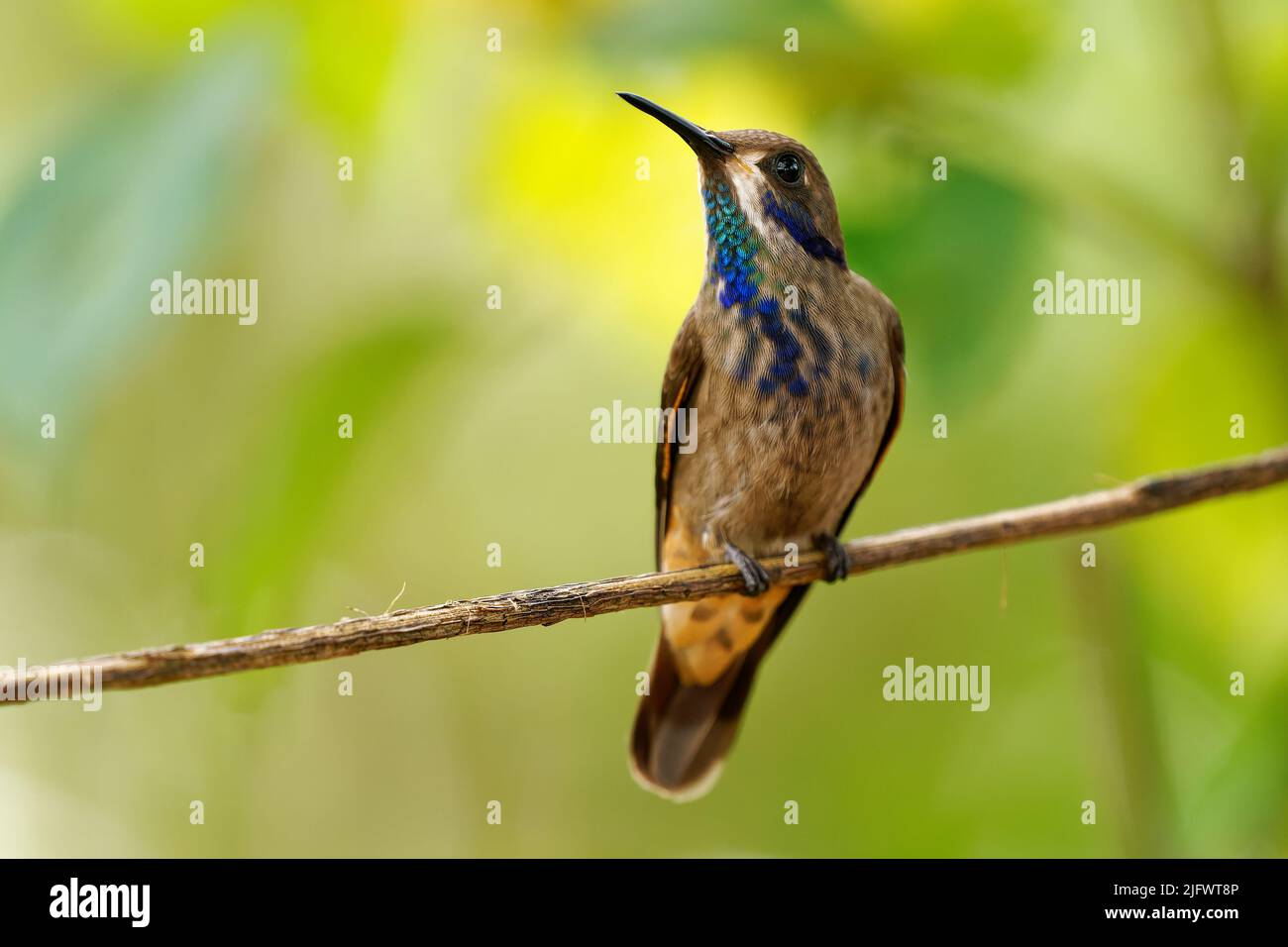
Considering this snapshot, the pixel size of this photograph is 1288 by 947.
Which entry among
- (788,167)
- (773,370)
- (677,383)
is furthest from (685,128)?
(677,383)

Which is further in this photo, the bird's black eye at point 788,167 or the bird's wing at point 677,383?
the bird's wing at point 677,383

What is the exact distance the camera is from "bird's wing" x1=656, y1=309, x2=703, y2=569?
4.61 meters

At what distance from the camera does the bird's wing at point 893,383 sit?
15.3 ft

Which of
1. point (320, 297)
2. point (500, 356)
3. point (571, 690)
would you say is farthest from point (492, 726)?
point (500, 356)

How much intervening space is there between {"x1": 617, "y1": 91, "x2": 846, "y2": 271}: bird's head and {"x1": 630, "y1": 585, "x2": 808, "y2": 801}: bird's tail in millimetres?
1871

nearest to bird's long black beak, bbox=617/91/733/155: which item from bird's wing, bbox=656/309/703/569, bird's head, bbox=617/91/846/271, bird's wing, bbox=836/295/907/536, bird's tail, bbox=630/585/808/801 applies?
bird's head, bbox=617/91/846/271

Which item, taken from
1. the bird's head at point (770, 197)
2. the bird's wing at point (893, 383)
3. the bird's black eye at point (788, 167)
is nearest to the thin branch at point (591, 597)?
the bird's wing at point (893, 383)

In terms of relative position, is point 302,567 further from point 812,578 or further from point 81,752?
point 81,752

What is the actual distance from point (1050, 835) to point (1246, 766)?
5.27ft

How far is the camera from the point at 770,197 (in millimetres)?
4398

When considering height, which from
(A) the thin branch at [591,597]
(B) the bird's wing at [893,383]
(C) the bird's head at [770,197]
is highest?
(C) the bird's head at [770,197]

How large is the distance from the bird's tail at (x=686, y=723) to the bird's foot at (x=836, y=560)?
87cm

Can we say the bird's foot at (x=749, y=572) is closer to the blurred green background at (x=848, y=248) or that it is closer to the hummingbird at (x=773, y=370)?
the hummingbird at (x=773, y=370)

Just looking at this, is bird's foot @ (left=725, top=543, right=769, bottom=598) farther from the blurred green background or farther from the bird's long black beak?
the bird's long black beak
